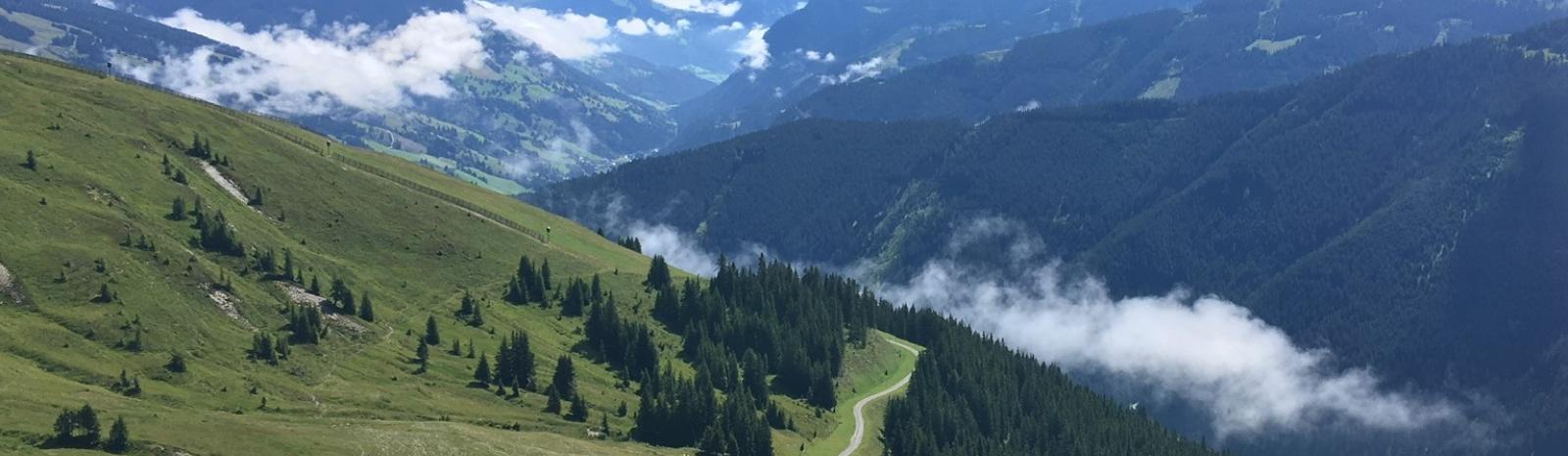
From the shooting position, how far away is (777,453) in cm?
18812

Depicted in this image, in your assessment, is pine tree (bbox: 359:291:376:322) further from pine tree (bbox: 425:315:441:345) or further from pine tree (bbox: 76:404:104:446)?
pine tree (bbox: 76:404:104:446)

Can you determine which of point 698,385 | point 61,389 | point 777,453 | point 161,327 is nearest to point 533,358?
point 698,385

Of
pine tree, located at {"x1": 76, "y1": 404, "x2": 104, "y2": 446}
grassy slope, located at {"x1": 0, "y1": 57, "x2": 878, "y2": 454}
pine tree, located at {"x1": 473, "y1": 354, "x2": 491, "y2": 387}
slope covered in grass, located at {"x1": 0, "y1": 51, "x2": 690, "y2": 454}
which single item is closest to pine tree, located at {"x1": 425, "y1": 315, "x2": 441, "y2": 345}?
slope covered in grass, located at {"x1": 0, "y1": 51, "x2": 690, "y2": 454}

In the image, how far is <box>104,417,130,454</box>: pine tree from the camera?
396ft

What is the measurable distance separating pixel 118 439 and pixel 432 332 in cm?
7315

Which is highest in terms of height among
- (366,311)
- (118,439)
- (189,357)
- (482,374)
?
(366,311)

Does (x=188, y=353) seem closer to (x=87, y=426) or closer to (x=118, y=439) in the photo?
(x=87, y=426)

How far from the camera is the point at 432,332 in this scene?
193m

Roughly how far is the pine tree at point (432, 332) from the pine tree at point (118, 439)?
70.1m

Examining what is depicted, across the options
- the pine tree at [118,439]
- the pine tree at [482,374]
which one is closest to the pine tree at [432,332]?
the pine tree at [482,374]

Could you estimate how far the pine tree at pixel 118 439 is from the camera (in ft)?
396

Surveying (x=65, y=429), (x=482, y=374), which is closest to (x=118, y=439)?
(x=65, y=429)

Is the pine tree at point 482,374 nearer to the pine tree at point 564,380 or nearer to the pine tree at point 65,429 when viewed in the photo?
the pine tree at point 564,380

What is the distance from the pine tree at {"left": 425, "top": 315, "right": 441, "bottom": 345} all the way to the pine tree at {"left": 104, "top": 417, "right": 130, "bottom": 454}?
7006 cm
